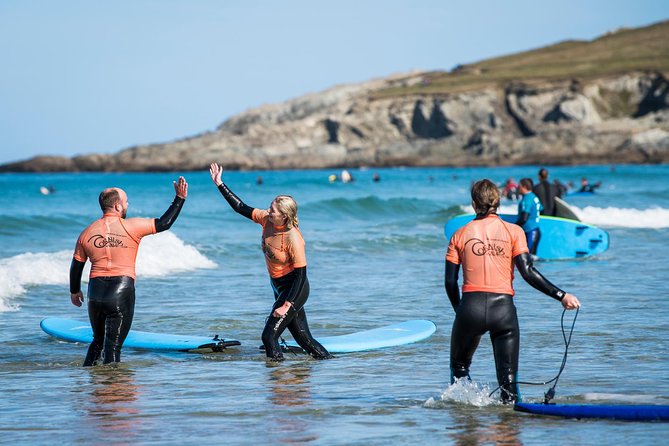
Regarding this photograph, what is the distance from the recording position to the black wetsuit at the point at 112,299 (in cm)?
869

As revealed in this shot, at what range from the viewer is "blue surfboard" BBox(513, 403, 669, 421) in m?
6.71

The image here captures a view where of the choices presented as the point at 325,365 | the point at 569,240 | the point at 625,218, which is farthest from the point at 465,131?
the point at 325,365

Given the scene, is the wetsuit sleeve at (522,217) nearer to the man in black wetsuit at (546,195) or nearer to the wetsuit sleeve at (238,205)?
the man in black wetsuit at (546,195)

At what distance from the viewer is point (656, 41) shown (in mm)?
162875

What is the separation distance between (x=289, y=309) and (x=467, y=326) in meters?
2.64

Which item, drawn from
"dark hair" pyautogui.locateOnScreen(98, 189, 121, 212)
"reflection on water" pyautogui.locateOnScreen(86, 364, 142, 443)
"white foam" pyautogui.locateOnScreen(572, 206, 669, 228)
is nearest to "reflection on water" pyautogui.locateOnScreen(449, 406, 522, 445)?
"reflection on water" pyautogui.locateOnScreen(86, 364, 142, 443)

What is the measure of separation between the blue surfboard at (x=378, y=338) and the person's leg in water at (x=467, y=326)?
125 inches

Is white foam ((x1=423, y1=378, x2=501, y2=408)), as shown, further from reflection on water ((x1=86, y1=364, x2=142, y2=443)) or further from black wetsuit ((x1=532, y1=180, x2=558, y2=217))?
black wetsuit ((x1=532, y1=180, x2=558, y2=217))

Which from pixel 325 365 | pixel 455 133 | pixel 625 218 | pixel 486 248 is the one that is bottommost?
pixel 625 218

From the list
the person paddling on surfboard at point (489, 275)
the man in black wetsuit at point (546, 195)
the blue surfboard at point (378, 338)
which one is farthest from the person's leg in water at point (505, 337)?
the man in black wetsuit at point (546, 195)

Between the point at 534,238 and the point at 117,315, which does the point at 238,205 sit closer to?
the point at 117,315

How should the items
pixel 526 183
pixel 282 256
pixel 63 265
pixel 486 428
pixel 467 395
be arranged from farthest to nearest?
pixel 63 265 < pixel 526 183 < pixel 282 256 < pixel 467 395 < pixel 486 428

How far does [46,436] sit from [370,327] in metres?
5.70

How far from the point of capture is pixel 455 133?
125188 millimetres
